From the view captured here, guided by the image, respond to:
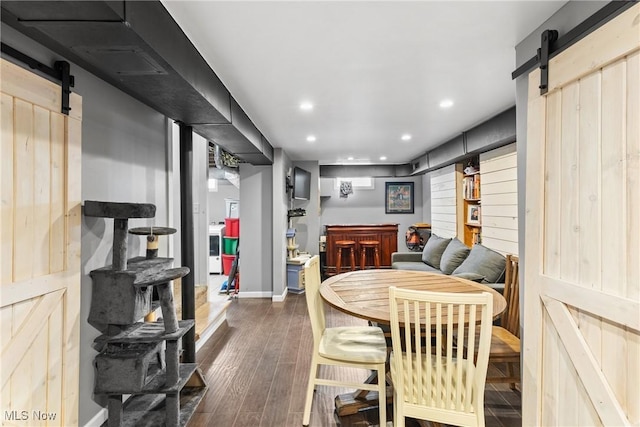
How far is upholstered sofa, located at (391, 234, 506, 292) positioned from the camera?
336 cm

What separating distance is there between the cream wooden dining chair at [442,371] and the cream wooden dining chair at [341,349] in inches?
8.9

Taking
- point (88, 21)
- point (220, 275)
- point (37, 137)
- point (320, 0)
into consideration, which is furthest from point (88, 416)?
point (220, 275)

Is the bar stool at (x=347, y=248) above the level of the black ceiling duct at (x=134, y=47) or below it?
below

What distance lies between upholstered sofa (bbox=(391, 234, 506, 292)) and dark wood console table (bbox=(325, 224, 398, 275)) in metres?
1.27

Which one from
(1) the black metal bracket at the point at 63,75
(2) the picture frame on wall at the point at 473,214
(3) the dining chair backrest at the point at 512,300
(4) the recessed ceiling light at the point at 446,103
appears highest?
(4) the recessed ceiling light at the point at 446,103

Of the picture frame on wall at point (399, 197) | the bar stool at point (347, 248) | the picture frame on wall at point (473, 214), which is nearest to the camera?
the picture frame on wall at point (473, 214)

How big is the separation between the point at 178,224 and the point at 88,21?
2108 millimetres

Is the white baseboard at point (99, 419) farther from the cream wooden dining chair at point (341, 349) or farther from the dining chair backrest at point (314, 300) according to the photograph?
the dining chair backrest at point (314, 300)

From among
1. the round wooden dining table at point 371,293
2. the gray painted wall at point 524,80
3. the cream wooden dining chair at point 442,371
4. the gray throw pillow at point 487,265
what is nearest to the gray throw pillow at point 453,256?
the gray throw pillow at point 487,265

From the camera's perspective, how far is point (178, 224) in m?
3.09

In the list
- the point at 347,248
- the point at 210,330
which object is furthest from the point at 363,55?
the point at 347,248

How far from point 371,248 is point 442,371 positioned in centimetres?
508

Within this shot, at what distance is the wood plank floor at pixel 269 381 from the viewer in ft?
7.04

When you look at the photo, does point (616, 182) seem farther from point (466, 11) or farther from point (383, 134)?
point (383, 134)
